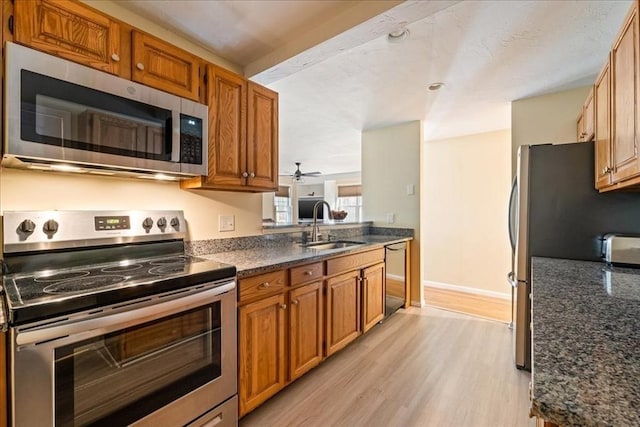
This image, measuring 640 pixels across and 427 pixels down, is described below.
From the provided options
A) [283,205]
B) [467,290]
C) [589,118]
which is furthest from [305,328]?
[283,205]

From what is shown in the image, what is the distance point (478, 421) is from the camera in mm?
1574

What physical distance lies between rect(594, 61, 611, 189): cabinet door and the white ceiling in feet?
1.22

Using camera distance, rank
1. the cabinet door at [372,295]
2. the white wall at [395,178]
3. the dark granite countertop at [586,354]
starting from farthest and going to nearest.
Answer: the white wall at [395,178] → the cabinet door at [372,295] → the dark granite countertop at [586,354]

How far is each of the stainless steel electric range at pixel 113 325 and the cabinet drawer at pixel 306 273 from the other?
46 centimetres

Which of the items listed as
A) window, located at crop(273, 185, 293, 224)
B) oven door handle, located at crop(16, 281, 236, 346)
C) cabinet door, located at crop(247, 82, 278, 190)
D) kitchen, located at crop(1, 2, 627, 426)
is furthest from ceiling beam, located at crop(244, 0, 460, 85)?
window, located at crop(273, 185, 293, 224)

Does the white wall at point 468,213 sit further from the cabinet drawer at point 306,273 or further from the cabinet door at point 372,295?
the cabinet drawer at point 306,273

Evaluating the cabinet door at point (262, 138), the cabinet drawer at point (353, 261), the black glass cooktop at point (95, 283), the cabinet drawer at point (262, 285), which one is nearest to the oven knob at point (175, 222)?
the black glass cooktop at point (95, 283)

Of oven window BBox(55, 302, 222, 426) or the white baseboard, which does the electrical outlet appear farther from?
the white baseboard

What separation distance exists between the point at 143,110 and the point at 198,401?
1410mm

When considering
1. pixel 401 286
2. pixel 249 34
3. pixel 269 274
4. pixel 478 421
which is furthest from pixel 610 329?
pixel 401 286

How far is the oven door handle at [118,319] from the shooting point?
86cm

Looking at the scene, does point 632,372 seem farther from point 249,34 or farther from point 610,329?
point 249,34

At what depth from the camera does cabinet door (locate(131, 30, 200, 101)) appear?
1433 mm

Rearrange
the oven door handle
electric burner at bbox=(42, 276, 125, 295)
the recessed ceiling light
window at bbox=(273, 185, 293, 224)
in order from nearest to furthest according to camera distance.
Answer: the oven door handle < electric burner at bbox=(42, 276, 125, 295) < the recessed ceiling light < window at bbox=(273, 185, 293, 224)
